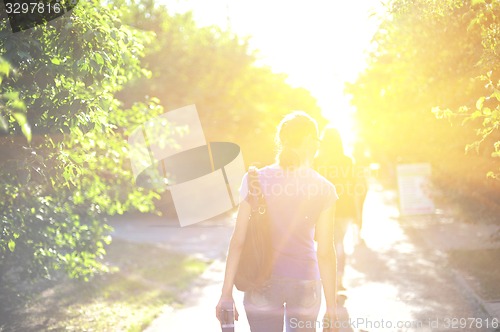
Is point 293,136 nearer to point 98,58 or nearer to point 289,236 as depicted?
point 289,236

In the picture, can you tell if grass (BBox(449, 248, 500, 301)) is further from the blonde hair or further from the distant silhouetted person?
the blonde hair

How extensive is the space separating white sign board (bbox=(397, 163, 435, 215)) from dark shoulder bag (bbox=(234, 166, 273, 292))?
14.6m

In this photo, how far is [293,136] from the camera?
3.52 m

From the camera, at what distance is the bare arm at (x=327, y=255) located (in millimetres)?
3565

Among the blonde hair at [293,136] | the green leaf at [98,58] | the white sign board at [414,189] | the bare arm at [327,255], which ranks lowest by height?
the white sign board at [414,189]

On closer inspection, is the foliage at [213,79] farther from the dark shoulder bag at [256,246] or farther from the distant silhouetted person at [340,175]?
the dark shoulder bag at [256,246]

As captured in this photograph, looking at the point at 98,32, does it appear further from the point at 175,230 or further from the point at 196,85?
the point at 196,85

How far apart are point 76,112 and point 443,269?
788cm

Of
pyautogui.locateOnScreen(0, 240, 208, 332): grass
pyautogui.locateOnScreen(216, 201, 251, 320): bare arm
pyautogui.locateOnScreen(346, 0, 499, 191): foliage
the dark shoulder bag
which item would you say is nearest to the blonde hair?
the dark shoulder bag

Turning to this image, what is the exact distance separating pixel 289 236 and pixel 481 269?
25.3 ft

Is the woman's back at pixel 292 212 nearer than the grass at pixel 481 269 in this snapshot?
Yes

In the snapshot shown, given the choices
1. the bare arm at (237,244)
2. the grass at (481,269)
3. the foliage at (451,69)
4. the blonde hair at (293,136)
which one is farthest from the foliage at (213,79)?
the bare arm at (237,244)

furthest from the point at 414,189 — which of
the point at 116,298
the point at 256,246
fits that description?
the point at 256,246

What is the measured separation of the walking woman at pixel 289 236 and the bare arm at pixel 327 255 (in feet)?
0.11
